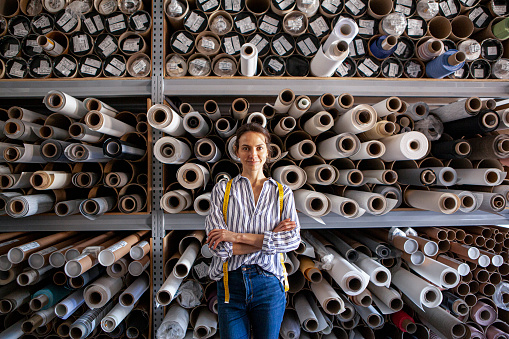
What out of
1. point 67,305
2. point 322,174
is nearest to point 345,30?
point 322,174

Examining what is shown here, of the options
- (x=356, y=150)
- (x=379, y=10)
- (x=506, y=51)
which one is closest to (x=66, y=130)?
(x=356, y=150)

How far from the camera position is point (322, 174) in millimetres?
1090

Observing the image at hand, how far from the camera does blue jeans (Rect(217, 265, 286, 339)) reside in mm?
835

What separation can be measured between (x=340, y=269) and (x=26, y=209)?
52.9 inches

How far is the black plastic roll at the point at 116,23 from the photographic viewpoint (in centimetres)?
122

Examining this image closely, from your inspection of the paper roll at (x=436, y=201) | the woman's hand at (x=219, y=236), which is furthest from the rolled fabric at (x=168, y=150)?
the paper roll at (x=436, y=201)

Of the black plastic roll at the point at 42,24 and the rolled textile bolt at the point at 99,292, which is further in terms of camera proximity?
the black plastic roll at the point at 42,24

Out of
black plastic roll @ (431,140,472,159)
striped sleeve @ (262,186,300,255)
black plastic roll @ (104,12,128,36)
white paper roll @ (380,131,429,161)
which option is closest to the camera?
striped sleeve @ (262,186,300,255)

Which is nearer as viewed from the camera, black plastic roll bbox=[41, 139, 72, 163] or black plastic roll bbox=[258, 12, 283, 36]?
black plastic roll bbox=[41, 139, 72, 163]

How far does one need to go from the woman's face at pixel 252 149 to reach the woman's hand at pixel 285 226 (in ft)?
0.68

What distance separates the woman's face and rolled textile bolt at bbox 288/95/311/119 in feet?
0.97

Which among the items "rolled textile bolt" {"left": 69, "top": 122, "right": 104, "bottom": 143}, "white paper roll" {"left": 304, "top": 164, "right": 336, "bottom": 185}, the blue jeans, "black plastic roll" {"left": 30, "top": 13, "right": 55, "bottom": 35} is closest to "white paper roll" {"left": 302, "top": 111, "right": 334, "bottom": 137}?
"white paper roll" {"left": 304, "top": 164, "right": 336, "bottom": 185}

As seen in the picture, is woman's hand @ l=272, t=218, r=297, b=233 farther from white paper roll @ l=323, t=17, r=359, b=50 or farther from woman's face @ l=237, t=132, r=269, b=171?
white paper roll @ l=323, t=17, r=359, b=50

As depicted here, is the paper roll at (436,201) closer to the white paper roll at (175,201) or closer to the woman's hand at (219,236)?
the woman's hand at (219,236)
